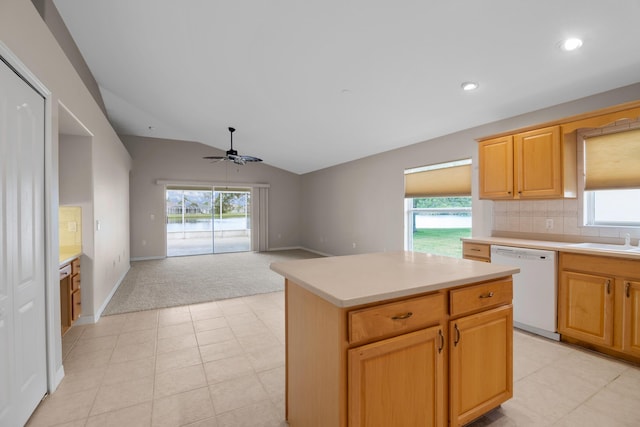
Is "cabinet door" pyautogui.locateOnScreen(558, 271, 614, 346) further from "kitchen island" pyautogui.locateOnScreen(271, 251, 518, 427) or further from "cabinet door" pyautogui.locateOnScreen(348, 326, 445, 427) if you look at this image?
"cabinet door" pyautogui.locateOnScreen(348, 326, 445, 427)

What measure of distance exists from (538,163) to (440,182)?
5.50 ft

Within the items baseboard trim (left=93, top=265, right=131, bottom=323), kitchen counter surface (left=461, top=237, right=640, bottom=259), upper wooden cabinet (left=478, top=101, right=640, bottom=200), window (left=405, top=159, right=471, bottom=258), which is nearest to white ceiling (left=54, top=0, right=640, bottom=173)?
upper wooden cabinet (left=478, top=101, right=640, bottom=200)

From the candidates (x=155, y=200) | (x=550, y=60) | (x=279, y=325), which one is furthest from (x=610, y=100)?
(x=155, y=200)

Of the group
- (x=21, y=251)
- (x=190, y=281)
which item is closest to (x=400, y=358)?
(x=21, y=251)

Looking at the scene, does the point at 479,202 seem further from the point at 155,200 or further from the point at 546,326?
the point at 155,200

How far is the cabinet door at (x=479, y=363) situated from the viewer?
1479 millimetres

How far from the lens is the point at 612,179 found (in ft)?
9.30

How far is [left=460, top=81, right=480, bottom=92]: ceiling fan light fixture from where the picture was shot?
10.1ft

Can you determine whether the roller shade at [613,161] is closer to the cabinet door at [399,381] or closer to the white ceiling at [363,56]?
the white ceiling at [363,56]

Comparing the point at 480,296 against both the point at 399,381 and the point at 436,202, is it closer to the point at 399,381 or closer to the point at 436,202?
the point at 399,381

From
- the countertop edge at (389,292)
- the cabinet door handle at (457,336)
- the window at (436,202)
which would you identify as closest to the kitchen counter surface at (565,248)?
the window at (436,202)

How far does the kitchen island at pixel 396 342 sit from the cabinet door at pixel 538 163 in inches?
74.8

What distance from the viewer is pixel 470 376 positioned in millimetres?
1556

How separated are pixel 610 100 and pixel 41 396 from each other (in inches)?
208
